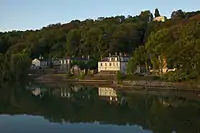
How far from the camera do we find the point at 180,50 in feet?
148

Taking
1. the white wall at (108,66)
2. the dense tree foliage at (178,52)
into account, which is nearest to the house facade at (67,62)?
the white wall at (108,66)

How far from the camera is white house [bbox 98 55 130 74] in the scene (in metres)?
64.4

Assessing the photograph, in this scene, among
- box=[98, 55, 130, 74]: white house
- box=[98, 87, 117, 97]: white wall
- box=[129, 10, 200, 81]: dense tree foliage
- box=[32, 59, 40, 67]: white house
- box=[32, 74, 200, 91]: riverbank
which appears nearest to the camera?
box=[98, 87, 117, 97]: white wall

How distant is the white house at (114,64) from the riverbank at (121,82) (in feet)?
15.2

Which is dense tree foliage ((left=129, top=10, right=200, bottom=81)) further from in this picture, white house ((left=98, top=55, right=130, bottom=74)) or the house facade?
the house facade

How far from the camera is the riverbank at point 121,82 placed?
44041mm

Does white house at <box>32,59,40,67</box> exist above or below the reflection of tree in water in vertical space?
above

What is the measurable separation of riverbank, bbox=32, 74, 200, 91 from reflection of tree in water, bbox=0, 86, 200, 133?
687 centimetres

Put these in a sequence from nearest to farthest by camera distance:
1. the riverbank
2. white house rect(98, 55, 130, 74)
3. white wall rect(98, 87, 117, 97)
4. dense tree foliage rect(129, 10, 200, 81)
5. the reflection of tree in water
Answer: the reflection of tree in water, white wall rect(98, 87, 117, 97), the riverbank, dense tree foliage rect(129, 10, 200, 81), white house rect(98, 55, 130, 74)

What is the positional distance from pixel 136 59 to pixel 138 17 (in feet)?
205

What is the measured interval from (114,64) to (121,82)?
13707 mm

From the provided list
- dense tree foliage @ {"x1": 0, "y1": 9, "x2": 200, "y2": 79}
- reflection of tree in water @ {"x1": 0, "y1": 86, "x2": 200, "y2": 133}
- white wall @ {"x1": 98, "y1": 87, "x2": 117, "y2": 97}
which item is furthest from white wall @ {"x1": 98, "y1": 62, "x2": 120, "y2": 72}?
reflection of tree in water @ {"x1": 0, "y1": 86, "x2": 200, "y2": 133}

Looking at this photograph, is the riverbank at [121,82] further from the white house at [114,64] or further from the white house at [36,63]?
the white house at [36,63]

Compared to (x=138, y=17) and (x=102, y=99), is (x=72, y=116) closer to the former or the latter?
(x=102, y=99)
